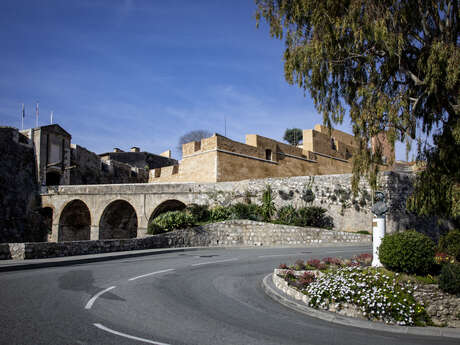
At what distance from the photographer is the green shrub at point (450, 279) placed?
7.25 metres

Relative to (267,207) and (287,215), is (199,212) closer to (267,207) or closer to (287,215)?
(267,207)

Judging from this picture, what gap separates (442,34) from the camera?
10.5 meters

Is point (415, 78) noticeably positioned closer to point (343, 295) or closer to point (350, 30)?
point (350, 30)

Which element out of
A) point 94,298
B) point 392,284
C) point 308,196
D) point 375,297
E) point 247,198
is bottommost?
point 94,298

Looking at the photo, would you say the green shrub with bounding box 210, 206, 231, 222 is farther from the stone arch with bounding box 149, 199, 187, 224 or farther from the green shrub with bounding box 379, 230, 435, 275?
the green shrub with bounding box 379, 230, 435, 275

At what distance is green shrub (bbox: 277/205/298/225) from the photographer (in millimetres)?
22828

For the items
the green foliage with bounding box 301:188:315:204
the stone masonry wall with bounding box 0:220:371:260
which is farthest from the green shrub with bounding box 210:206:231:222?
the green foliage with bounding box 301:188:315:204

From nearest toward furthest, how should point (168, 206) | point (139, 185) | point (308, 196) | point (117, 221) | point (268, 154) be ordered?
1. point (308, 196)
2. point (168, 206)
3. point (139, 185)
4. point (117, 221)
5. point (268, 154)

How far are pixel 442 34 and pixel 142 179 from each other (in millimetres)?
41503

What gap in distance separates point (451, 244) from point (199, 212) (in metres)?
16.9

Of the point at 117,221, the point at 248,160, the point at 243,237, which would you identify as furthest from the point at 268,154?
the point at 117,221

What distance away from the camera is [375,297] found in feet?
23.1

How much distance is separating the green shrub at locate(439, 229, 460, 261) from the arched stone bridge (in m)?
18.0

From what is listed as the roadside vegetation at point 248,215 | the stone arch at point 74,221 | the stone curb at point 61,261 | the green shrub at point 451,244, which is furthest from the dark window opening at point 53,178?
the green shrub at point 451,244
